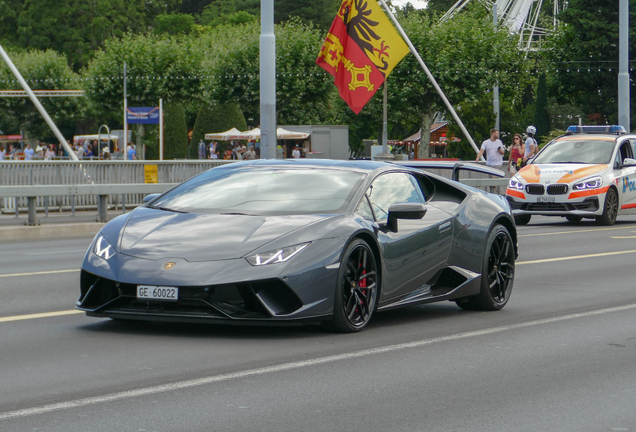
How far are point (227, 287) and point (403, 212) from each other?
1592mm

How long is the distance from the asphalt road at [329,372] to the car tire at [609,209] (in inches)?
441

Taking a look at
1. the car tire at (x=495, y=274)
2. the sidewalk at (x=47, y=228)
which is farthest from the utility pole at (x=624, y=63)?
the car tire at (x=495, y=274)

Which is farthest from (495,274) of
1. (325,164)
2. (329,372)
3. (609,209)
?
(609,209)

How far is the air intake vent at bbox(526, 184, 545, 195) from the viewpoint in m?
20.2

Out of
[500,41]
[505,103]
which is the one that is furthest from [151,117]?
[505,103]

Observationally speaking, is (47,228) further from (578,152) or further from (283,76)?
(283,76)

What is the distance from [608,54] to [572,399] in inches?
2521

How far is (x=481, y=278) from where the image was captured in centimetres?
890

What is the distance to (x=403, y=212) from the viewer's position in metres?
7.73

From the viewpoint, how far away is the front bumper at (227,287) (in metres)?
6.79

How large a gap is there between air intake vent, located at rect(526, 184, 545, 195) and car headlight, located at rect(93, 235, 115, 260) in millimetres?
14011

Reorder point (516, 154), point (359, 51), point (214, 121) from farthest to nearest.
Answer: point (214, 121)
point (516, 154)
point (359, 51)

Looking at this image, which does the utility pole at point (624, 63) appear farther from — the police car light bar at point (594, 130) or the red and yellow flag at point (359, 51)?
the police car light bar at point (594, 130)

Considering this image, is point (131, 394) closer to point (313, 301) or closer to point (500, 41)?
point (313, 301)
